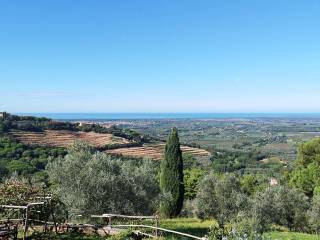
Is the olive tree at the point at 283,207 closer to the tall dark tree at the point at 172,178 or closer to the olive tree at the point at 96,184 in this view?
the tall dark tree at the point at 172,178

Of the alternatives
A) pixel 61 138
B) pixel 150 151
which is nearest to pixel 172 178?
pixel 61 138

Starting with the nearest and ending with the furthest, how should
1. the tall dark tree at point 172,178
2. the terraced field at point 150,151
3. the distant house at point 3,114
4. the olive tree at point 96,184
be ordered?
the olive tree at point 96,184 → the tall dark tree at point 172,178 → the distant house at point 3,114 → the terraced field at point 150,151

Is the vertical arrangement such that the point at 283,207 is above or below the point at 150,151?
above

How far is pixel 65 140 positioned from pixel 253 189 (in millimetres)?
45024

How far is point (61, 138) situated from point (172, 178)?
48392mm

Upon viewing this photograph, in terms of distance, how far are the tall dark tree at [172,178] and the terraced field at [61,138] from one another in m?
32.0

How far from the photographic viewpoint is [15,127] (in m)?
84.1

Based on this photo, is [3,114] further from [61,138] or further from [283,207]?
[283,207]

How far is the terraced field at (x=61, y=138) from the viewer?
259 ft

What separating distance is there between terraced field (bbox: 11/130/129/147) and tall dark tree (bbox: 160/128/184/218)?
31996 mm

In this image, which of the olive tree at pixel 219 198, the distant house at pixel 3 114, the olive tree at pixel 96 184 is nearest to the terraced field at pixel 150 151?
the distant house at pixel 3 114

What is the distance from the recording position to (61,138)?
8562 centimetres

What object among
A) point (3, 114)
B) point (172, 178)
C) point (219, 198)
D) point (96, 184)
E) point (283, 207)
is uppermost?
point (3, 114)

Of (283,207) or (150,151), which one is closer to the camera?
(283,207)
